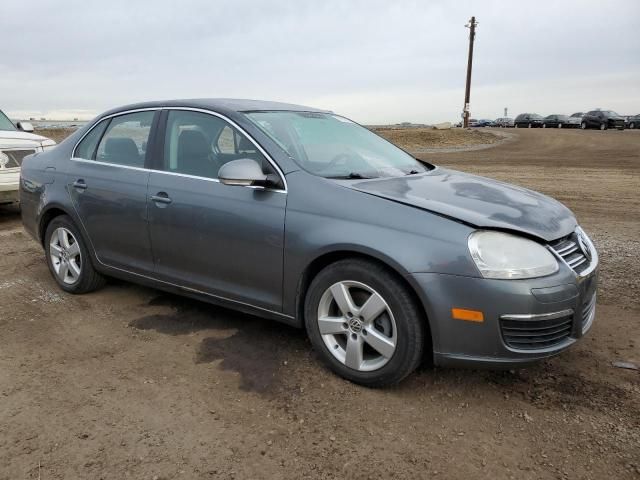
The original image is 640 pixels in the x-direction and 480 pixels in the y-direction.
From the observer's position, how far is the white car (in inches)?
320

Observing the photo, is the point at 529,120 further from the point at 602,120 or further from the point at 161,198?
the point at 161,198

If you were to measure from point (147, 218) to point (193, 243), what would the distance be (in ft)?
1.66

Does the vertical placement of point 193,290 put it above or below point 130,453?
above

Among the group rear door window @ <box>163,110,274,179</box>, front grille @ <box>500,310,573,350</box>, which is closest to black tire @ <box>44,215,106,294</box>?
rear door window @ <box>163,110,274,179</box>

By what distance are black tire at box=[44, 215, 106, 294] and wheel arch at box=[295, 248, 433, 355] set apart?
2.23 metres

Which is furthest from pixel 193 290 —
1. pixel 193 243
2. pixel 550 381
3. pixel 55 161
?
pixel 550 381

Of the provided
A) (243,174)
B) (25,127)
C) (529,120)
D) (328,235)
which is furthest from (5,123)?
(529,120)

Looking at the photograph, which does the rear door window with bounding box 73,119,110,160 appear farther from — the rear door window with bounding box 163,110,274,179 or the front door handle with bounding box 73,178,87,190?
the rear door window with bounding box 163,110,274,179

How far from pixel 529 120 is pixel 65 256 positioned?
183 ft

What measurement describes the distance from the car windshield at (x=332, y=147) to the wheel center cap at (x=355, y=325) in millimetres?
940

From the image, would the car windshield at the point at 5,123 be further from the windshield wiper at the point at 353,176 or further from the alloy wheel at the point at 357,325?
the alloy wheel at the point at 357,325

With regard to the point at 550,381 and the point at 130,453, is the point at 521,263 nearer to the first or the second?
the point at 550,381

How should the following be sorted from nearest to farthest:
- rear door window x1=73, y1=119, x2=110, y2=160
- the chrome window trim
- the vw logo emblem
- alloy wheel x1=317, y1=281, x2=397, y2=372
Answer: alloy wheel x1=317, y1=281, x2=397, y2=372
the vw logo emblem
the chrome window trim
rear door window x1=73, y1=119, x2=110, y2=160

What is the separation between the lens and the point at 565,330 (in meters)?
2.99
